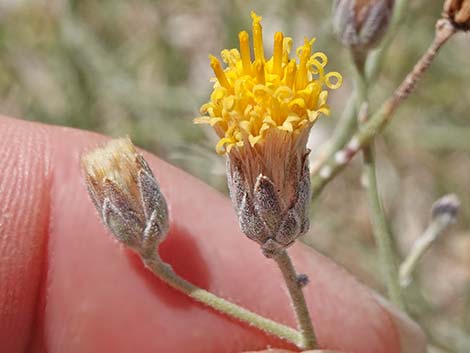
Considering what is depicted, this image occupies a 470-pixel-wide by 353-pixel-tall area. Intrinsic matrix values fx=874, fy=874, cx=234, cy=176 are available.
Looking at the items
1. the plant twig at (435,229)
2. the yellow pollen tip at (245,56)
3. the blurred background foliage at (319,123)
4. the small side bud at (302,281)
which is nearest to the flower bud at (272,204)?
the small side bud at (302,281)

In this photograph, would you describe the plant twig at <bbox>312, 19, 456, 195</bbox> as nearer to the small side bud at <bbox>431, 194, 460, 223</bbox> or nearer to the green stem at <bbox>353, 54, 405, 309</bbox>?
the green stem at <bbox>353, 54, 405, 309</bbox>

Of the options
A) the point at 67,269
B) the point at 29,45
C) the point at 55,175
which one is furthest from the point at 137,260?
the point at 29,45

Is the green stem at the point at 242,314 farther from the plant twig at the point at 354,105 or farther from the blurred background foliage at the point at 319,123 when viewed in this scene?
the blurred background foliage at the point at 319,123

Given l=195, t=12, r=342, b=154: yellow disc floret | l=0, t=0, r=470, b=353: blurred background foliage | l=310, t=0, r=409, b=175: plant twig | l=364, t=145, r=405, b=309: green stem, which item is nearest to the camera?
l=195, t=12, r=342, b=154: yellow disc floret

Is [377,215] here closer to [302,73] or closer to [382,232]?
[382,232]

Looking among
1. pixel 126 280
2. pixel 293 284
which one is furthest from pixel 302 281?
pixel 126 280

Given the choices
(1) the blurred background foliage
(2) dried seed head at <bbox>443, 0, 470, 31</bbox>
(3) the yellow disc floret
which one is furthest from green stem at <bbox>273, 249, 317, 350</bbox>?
(1) the blurred background foliage
